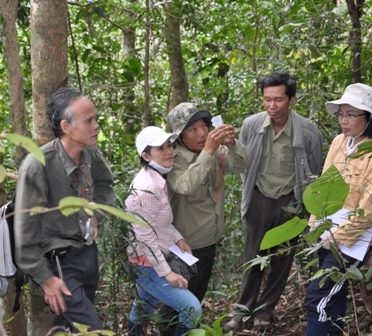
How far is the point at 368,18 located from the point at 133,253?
12.2ft

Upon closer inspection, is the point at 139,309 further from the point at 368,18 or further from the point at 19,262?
the point at 368,18

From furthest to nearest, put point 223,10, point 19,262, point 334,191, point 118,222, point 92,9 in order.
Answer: point 223,10 → point 92,9 → point 118,222 → point 19,262 → point 334,191

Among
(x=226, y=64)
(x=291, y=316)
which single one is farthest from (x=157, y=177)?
Answer: (x=226, y=64)

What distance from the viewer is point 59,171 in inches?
144

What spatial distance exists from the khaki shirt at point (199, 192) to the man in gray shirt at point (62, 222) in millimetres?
859

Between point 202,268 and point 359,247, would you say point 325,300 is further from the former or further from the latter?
point 202,268

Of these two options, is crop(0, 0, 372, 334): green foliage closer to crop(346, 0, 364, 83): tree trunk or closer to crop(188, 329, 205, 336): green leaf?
crop(346, 0, 364, 83): tree trunk

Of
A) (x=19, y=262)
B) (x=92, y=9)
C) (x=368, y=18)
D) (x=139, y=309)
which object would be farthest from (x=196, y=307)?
(x=368, y=18)

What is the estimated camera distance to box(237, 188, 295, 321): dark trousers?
5.28 metres

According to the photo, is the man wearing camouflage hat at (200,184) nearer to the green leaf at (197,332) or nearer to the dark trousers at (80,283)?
the green leaf at (197,332)

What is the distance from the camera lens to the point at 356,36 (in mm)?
5762

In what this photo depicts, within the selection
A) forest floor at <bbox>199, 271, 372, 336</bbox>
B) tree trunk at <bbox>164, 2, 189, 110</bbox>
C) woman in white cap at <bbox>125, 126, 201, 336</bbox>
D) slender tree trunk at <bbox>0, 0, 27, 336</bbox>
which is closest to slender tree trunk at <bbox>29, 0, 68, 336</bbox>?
slender tree trunk at <bbox>0, 0, 27, 336</bbox>

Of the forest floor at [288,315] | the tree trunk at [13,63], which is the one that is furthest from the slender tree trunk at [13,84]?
the forest floor at [288,315]

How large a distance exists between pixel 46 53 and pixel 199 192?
4.54 ft
